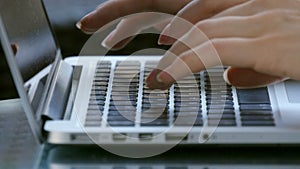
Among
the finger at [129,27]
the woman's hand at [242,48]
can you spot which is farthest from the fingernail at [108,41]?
the woman's hand at [242,48]

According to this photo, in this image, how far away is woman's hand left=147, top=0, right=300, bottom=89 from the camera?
0.57 meters

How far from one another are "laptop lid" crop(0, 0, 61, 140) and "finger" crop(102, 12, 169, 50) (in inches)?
2.9

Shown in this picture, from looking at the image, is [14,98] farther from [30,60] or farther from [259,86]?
[259,86]

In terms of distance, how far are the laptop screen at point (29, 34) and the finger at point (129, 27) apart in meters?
0.08

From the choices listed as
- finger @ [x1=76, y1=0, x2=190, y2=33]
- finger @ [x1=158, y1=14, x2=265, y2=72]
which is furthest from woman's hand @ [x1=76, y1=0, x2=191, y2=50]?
finger @ [x1=158, y1=14, x2=265, y2=72]

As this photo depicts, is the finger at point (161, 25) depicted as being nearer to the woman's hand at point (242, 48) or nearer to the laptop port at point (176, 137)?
the woman's hand at point (242, 48)

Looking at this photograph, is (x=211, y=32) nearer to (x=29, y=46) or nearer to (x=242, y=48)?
(x=242, y=48)

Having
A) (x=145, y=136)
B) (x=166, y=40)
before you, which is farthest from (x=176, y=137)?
(x=166, y=40)

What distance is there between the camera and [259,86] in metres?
0.64

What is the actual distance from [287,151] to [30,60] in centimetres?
31

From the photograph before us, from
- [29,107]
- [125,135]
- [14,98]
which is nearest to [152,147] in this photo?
[125,135]

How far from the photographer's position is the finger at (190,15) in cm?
64

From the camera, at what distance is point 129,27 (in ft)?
2.34

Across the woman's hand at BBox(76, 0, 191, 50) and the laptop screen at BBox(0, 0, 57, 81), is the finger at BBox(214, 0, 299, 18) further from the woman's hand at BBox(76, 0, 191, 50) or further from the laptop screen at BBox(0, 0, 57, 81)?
the laptop screen at BBox(0, 0, 57, 81)
